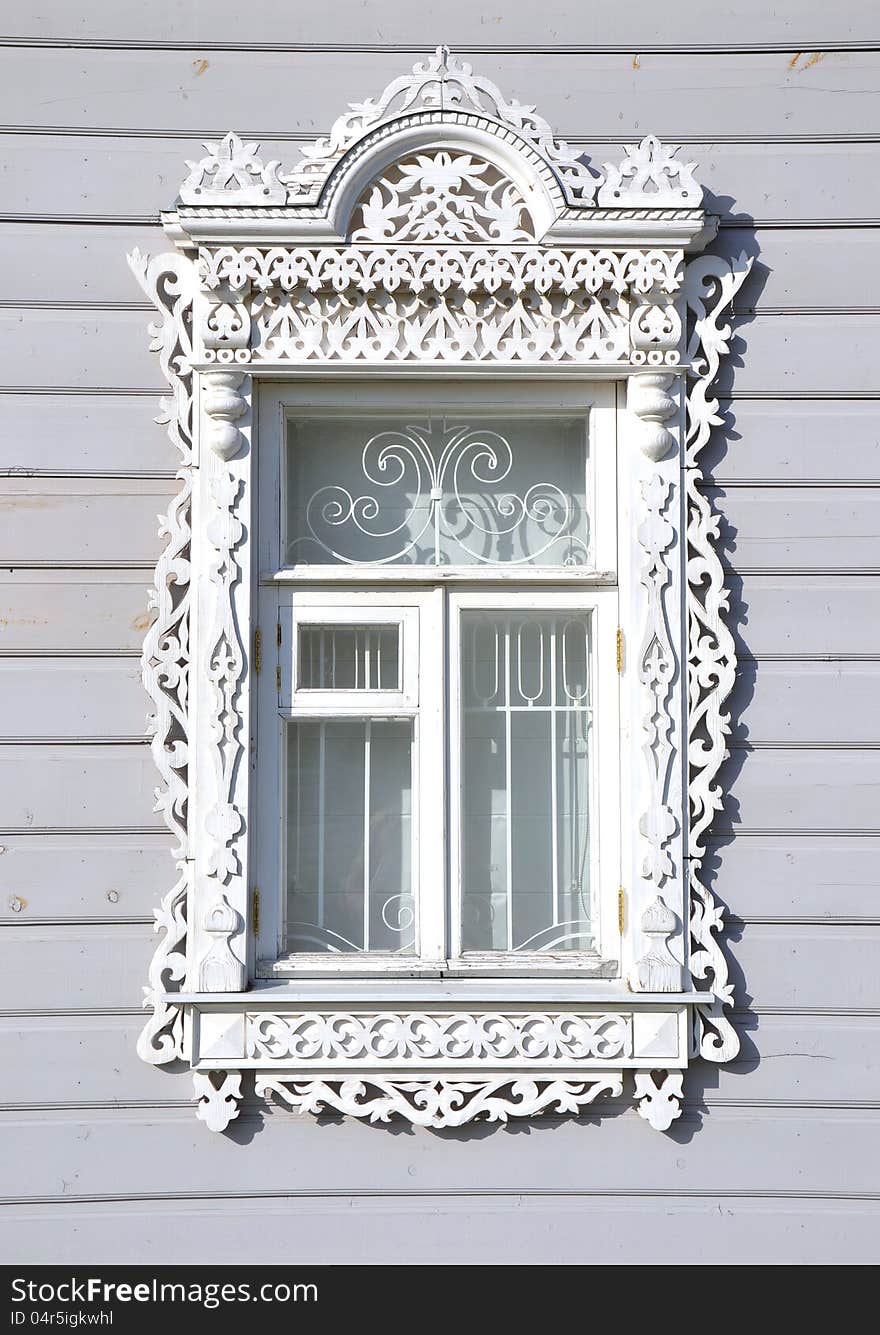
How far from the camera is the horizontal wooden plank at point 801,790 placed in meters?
2.53

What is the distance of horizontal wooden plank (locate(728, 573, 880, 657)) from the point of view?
2564mm

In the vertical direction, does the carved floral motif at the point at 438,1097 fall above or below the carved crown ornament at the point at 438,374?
below

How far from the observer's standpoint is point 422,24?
8.50 ft

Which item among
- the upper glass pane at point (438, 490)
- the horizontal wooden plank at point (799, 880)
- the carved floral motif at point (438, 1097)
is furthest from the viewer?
the upper glass pane at point (438, 490)

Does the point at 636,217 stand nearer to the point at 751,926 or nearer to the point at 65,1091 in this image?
the point at 751,926

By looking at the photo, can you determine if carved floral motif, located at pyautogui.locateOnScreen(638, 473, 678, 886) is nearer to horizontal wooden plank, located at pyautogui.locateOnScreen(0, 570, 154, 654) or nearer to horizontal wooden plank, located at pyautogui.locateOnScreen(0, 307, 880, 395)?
horizontal wooden plank, located at pyautogui.locateOnScreen(0, 307, 880, 395)

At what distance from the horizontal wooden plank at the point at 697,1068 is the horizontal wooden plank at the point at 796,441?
125 centimetres

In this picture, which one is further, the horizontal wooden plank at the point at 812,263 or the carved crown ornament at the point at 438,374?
the horizontal wooden plank at the point at 812,263

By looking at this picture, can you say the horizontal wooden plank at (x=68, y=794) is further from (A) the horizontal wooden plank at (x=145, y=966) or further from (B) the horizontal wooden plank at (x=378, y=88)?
(B) the horizontal wooden plank at (x=378, y=88)

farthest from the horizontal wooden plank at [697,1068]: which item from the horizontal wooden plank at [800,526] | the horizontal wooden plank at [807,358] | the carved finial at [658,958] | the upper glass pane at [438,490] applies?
the horizontal wooden plank at [807,358]

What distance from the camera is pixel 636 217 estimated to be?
98.1 inches

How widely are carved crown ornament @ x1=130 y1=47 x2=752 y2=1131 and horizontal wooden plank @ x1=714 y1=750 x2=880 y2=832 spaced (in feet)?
0.24

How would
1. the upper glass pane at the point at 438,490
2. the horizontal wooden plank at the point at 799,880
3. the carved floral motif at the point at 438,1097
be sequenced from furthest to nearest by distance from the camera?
the upper glass pane at the point at 438,490, the horizontal wooden plank at the point at 799,880, the carved floral motif at the point at 438,1097
